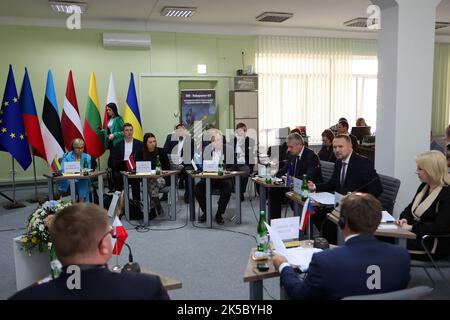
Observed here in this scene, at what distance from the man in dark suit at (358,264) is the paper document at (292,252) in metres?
0.41

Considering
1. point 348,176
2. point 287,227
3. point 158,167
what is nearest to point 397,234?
point 287,227

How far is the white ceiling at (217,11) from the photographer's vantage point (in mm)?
6914

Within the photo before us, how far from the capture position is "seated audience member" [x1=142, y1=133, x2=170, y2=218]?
231 inches

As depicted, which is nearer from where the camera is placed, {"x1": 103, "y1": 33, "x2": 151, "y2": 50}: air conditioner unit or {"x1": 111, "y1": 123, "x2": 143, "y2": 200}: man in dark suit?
{"x1": 111, "y1": 123, "x2": 143, "y2": 200}: man in dark suit

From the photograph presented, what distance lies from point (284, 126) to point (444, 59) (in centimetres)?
477

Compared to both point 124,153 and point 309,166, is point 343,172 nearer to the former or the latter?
point 309,166

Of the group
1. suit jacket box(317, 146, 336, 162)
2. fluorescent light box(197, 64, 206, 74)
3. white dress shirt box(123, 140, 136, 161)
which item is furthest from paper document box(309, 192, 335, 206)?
fluorescent light box(197, 64, 206, 74)

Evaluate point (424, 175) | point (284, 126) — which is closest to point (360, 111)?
point (284, 126)

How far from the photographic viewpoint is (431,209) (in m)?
3.07

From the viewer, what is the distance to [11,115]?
643cm

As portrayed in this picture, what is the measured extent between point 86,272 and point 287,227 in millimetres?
1433

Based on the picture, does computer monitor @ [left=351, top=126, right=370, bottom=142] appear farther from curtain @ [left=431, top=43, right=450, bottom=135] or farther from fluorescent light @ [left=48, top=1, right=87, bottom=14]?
fluorescent light @ [left=48, top=1, right=87, bottom=14]

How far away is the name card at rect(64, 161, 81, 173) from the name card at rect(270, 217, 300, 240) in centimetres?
386

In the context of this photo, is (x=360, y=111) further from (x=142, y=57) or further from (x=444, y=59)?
(x=142, y=57)
